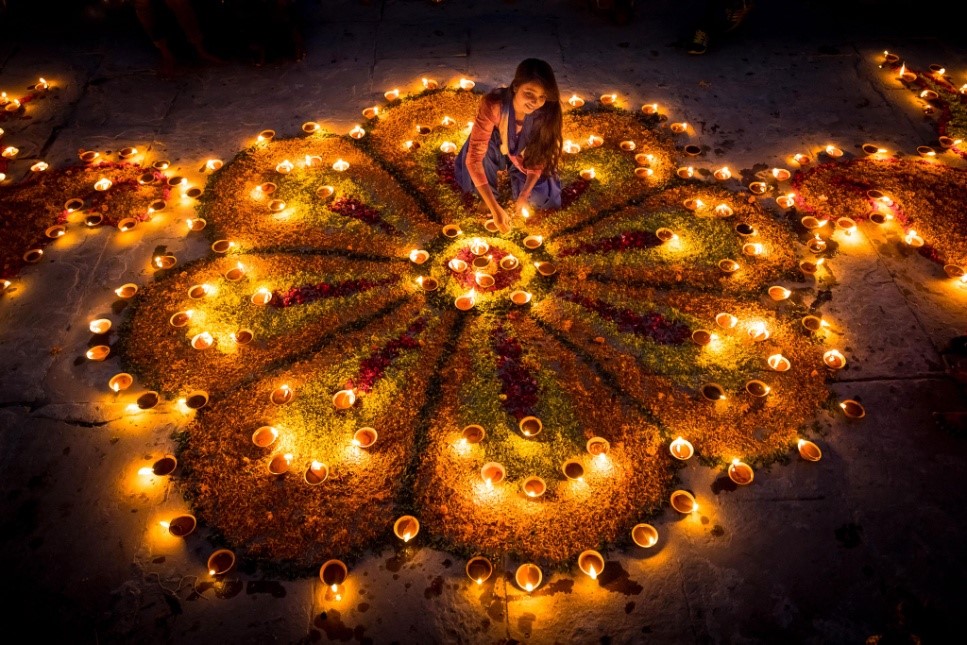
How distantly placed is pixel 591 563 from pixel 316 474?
1865 mm

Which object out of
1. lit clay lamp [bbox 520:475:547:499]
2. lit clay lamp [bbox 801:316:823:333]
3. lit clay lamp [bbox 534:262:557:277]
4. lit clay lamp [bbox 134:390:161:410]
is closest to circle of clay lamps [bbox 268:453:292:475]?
lit clay lamp [bbox 134:390:161:410]

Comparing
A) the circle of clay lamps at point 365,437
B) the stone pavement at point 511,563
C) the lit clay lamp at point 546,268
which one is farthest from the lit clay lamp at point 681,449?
the circle of clay lamps at point 365,437

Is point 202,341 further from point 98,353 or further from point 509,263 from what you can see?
point 509,263

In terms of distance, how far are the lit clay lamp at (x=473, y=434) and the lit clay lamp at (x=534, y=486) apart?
0.44 m

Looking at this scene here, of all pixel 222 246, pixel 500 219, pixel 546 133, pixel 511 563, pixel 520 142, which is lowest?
pixel 511 563

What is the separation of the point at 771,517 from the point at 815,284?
87.9 inches

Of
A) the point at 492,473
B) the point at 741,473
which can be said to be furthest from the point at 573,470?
the point at 741,473

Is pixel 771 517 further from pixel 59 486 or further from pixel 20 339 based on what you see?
pixel 20 339

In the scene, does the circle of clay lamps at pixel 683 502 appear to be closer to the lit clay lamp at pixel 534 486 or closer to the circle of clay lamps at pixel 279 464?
the lit clay lamp at pixel 534 486

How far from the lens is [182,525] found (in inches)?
123

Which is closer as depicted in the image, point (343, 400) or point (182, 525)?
point (182, 525)

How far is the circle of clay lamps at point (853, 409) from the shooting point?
3518 mm

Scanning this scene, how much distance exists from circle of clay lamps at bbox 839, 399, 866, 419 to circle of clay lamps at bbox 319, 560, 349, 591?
3.66 metres

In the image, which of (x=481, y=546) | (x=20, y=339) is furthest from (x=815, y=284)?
(x=20, y=339)
